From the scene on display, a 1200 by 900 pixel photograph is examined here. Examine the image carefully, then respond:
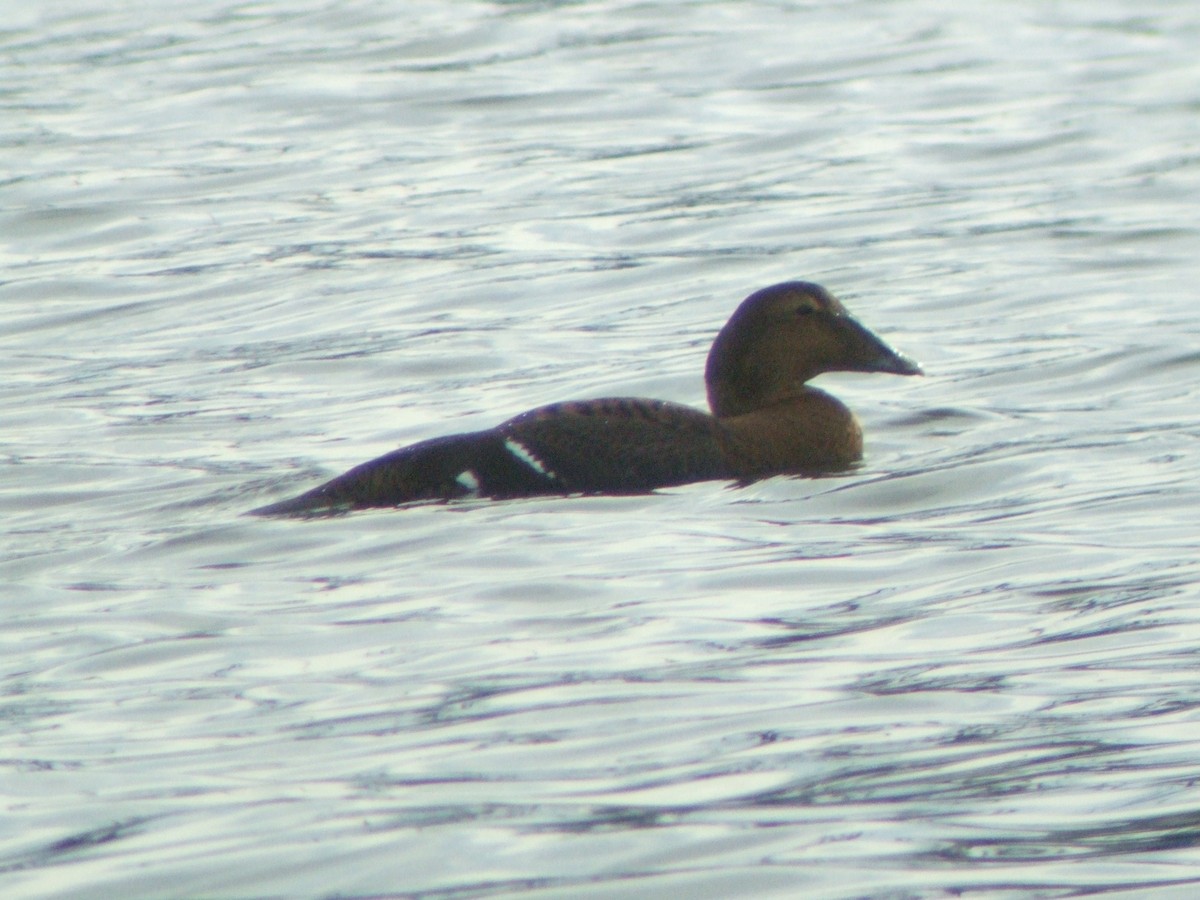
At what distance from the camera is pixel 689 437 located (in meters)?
7.43

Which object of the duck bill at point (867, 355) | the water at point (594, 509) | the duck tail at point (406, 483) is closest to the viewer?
the water at point (594, 509)

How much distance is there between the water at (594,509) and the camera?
433 cm

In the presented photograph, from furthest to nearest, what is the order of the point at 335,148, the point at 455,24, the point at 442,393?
the point at 455,24 < the point at 335,148 < the point at 442,393

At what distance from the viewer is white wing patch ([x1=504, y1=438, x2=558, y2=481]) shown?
7.20 meters

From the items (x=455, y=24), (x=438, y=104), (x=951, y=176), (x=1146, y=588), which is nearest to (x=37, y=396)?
(x=1146, y=588)

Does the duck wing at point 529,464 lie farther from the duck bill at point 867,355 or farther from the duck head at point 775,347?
the duck bill at point 867,355

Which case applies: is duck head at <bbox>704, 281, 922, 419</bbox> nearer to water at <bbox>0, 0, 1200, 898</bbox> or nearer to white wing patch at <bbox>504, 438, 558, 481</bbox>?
water at <bbox>0, 0, 1200, 898</bbox>

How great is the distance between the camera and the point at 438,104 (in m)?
17.1

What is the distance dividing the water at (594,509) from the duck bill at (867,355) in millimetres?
383

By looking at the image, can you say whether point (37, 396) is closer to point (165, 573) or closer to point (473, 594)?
point (165, 573)

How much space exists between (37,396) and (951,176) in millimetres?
6304

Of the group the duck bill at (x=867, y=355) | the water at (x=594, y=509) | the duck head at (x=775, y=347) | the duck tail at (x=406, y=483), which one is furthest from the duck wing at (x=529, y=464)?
the duck bill at (x=867, y=355)

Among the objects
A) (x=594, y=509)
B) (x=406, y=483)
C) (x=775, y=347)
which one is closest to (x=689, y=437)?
(x=594, y=509)

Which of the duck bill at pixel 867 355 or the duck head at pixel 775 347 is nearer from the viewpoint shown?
the duck head at pixel 775 347
